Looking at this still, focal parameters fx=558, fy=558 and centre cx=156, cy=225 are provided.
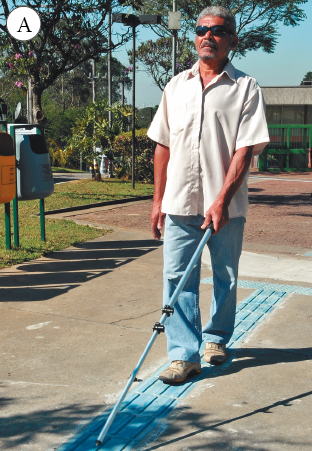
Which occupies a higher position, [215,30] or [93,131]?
[93,131]

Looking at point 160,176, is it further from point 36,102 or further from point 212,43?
point 36,102

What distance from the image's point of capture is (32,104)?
12.5 meters

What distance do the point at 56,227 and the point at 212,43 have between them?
586 cm

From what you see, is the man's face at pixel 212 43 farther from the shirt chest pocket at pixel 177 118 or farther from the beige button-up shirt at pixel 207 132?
the shirt chest pocket at pixel 177 118

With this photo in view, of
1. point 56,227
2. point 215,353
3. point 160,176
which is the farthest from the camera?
point 56,227

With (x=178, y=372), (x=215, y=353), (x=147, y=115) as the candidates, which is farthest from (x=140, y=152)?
(x=147, y=115)

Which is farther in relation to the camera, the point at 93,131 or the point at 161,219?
the point at 93,131

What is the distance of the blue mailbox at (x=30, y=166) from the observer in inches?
262

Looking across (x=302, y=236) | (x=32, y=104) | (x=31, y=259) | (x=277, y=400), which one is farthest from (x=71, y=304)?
(x=32, y=104)

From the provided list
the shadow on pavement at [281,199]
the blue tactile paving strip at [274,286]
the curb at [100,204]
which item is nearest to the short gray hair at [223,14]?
the blue tactile paving strip at [274,286]

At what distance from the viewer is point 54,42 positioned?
12086mm

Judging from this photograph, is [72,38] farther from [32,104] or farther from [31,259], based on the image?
[31,259]

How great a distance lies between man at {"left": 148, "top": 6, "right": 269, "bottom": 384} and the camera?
313 cm

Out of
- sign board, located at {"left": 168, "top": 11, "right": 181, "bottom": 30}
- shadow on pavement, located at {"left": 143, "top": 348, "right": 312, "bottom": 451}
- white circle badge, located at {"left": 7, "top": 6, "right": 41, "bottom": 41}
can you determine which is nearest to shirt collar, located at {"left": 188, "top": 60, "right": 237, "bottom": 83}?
shadow on pavement, located at {"left": 143, "top": 348, "right": 312, "bottom": 451}
